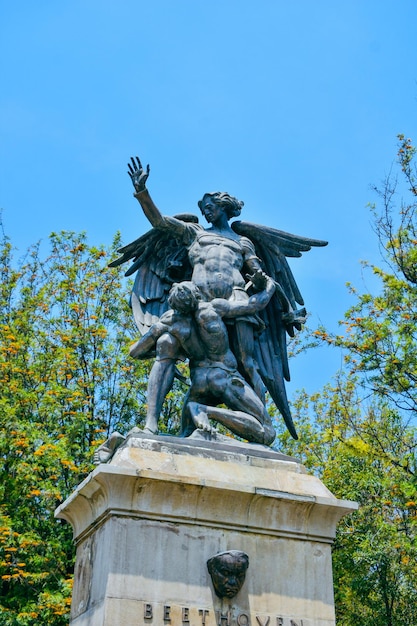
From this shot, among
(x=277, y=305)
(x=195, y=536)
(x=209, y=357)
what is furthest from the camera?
(x=277, y=305)

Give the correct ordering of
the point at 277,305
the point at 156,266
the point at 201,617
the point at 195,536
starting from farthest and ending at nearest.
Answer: the point at 156,266, the point at 277,305, the point at 195,536, the point at 201,617

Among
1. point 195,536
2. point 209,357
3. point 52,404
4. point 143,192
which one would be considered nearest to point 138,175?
point 143,192

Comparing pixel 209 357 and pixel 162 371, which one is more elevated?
pixel 209 357

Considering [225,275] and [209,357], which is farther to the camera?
[225,275]

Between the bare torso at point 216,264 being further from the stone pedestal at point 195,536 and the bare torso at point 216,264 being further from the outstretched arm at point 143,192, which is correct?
the stone pedestal at point 195,536

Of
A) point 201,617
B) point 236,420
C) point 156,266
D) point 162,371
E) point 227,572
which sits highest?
point 156,266

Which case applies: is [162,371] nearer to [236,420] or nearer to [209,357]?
[209,357]

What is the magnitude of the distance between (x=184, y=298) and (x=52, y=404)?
11131mm

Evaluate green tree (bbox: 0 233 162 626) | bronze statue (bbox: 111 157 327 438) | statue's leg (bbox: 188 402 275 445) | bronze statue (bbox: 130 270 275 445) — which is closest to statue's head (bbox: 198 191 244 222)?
bronze statue (bbox: 111 157 327 438)

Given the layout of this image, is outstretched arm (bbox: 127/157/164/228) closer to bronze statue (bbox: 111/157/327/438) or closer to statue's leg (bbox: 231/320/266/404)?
bronze statue (bbox: 111/157/327/438)

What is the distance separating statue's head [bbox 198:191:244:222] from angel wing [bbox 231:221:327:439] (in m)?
0.15

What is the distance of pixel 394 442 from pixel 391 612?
3698mm

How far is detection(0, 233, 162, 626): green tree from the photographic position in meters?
17.5

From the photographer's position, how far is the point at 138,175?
28.7 ft
